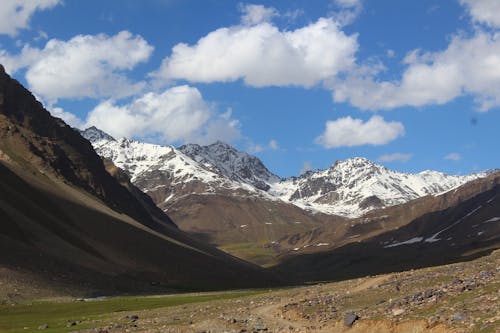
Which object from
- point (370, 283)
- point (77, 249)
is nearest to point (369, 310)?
point (370, 283)

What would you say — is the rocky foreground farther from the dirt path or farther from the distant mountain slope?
the distant mountain slope

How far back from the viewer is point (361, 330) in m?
37.2

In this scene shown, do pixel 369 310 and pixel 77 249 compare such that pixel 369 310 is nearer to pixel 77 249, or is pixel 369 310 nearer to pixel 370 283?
pixel 370 283

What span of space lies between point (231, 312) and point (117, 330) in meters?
10.4

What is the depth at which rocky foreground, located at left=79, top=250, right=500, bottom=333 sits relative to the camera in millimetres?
34250

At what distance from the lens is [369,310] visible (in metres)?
40.9

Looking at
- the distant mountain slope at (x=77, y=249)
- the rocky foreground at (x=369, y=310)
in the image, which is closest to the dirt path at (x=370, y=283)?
the rocky foreground at (x=369, y=310)

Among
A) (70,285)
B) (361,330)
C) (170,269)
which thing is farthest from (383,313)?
(170,269)

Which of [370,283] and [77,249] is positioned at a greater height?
[77,249]

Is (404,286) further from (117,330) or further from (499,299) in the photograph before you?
(117,330)

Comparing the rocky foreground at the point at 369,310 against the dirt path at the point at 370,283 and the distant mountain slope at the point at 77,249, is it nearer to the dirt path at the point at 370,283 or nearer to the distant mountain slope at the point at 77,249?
the dirt path at the point at 370,283

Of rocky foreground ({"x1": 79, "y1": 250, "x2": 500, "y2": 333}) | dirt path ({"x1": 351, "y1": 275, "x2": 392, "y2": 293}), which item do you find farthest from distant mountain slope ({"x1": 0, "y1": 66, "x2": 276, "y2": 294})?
dirt path ({"x1": 351, "y1": 275, "x2": 392, "y2": 293})

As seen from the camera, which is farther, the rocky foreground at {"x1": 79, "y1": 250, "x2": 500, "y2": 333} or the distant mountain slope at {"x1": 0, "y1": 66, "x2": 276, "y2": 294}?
the distant mountain slope at {"x1": 0, "y1": 66, "x2": 276, "y2": 294}

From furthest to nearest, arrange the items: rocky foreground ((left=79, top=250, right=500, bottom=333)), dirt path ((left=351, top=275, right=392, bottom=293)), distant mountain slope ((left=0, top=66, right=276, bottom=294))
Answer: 1. distant mountain slope ((left=0, top=66, right=276, bottom=294))
2. dirt path ((left=351, top=275, right=392, bottom=293))
3. rocky foreground ((left=79, top=250, right=500, bottom=333))
